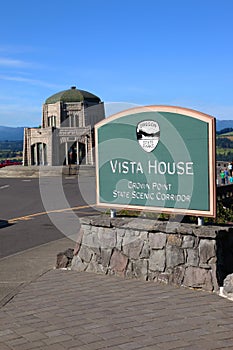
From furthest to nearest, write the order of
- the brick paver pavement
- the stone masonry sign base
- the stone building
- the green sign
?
the stone building, the green sign, the stone masonry sign base, the brick paver pavement

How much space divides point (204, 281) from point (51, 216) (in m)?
11.3

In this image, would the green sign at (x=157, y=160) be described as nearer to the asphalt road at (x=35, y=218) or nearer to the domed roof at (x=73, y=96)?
the asphalt road at (x=35, y=218)

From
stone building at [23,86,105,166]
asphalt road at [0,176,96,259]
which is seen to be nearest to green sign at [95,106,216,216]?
asphalt road at [0,176,96,259]

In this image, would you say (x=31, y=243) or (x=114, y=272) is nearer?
(x=114, y=272)

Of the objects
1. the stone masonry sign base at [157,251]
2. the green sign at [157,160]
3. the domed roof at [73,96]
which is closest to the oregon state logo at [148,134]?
the green sign at [157,160]

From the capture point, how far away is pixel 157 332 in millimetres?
5488

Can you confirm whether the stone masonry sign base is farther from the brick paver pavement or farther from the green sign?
the green sign

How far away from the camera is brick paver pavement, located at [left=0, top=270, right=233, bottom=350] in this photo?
522 centimetres

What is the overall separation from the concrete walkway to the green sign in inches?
54.0

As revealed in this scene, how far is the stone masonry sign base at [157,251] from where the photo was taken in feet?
23.2

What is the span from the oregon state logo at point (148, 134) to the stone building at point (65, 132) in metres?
40.8

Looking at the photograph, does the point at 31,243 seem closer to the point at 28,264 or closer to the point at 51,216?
the point at 28,264

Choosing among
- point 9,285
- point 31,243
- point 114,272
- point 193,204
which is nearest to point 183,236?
point 193,204

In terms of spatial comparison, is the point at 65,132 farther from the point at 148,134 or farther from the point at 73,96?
the point at 148,134
